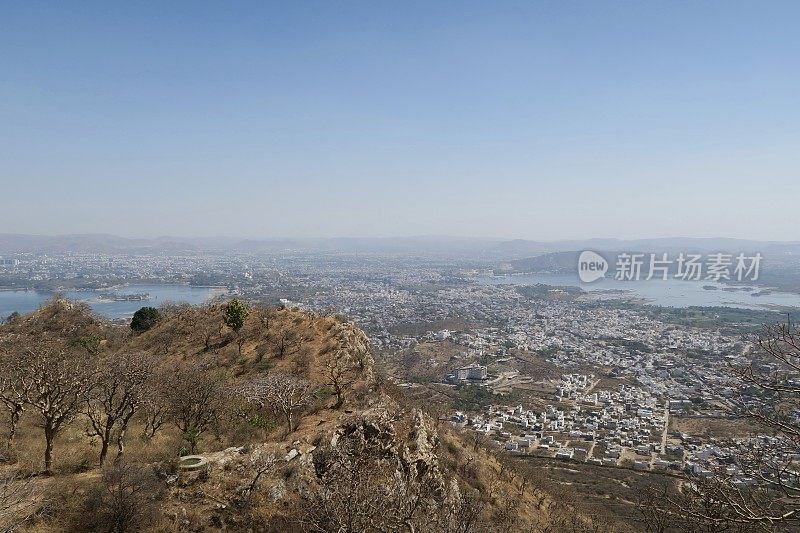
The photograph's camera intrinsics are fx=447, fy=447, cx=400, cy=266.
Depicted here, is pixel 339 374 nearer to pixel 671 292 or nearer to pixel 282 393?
pixel 282 393

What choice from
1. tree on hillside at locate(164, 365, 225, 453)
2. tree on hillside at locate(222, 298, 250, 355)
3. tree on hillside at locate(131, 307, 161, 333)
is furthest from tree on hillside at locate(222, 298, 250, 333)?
tree on hillside at locate(164, 365, 225, 453)

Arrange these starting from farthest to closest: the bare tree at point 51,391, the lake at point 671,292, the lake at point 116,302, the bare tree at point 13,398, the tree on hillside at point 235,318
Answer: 1. the lake at point 671,292
2. the lake at point 116,302
3. the tree on hillside at point 235,318
4. the bare tree at point 13,398
5. the bare tree at point 51,391

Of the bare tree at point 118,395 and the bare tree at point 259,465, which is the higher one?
the bare tree at point 118,395

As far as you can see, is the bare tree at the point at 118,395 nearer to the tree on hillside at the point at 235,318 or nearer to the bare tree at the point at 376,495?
the bare tree at the point at 376,495

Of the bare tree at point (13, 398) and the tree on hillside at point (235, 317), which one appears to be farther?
the tree on hillside at point (235, 317)

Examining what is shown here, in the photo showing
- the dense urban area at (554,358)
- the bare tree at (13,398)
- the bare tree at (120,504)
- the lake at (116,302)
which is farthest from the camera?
the lake at (116,302)

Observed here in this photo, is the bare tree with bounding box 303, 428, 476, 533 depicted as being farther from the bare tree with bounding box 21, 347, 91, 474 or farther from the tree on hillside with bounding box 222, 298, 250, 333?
the tree on hillside with bounding box 222, 298, 250, 333

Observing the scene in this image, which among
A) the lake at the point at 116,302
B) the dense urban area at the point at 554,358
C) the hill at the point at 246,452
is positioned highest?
the hill at the point at 246,452

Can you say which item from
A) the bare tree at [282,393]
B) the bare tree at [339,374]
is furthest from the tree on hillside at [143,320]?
the bare tree at [339,374]
